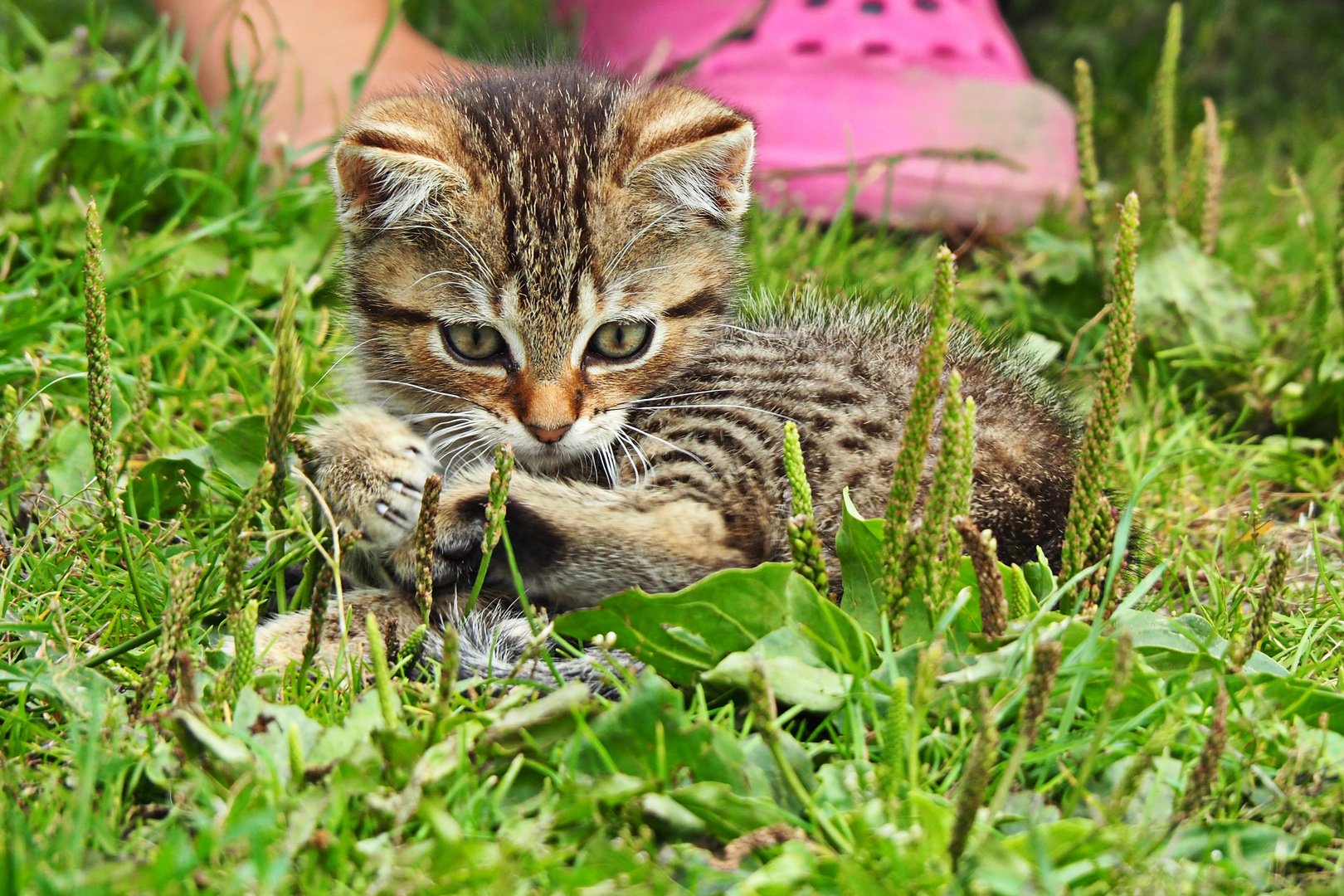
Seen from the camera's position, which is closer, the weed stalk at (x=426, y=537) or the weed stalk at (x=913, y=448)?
the weed stalk at (x=913, y=448)

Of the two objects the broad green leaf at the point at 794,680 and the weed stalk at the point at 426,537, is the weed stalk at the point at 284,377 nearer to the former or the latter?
the weed stalk at the point at 426,537

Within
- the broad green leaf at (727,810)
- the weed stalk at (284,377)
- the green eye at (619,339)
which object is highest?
the weed stalk at (284,377)

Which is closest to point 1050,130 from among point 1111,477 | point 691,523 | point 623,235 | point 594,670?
point 1111,477

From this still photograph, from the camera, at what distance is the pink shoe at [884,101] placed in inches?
161

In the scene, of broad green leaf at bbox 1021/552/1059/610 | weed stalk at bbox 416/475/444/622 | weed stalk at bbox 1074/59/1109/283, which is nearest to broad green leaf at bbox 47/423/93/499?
weed stalk at bbox 416/475/444/622

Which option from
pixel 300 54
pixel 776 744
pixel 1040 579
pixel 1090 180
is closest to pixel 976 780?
pixel 776 744

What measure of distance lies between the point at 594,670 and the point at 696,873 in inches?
20.1

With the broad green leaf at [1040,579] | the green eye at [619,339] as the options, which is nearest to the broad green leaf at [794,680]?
the broad green leaf at [1040,579]

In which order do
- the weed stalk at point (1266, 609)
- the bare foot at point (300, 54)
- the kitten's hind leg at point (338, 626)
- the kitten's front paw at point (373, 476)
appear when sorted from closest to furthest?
the weed stalk at point (1266, 609)
the kitten's hind leg at point (338, 626)
the kitten's front paw at point (373, 476)
the bare foot at point (300, 54)

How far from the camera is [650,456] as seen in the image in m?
2.33

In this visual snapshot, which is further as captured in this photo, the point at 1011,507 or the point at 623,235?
the point at 623,235

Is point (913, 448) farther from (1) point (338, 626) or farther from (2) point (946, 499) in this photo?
(1) point (338, 626)

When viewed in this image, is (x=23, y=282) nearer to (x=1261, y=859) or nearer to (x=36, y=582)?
(x=36, y=582)

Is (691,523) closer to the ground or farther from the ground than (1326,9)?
closer to the ground
